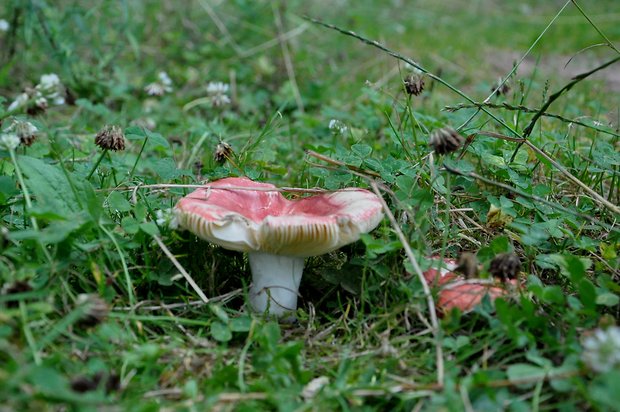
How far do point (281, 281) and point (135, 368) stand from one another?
53cm

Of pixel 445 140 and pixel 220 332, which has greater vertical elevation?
pixel 445 140

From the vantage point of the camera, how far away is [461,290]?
1.89 m

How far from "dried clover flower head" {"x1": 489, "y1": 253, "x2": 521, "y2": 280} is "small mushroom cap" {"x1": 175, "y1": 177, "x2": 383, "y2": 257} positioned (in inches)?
14.3

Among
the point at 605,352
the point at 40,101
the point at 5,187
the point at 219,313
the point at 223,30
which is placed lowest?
the point at 219,313

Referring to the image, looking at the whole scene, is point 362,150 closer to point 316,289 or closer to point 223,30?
point 316,289

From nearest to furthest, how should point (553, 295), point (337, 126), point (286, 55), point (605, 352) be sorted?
point (605, 352)
point (553, 295)
point (337, 126)
point (286, 55)

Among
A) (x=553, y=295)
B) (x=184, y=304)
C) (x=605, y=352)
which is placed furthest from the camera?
(x=184, y=304)

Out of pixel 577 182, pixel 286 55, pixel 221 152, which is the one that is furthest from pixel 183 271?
pixel 286 55

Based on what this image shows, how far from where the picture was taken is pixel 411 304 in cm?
185

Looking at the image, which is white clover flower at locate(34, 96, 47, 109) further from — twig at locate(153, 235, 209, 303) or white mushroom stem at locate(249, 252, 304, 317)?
white mushroom stem at locate(249, 252, 304, 317)

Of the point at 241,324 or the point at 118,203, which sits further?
the point at 118,203

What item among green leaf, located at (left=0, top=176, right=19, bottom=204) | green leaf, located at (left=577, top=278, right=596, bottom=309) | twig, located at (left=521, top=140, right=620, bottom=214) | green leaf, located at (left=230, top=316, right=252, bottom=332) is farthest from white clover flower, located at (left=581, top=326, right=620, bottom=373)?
green leaf, located at (left=0, top=176, right=19, bottom=204)

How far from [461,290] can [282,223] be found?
0.59m

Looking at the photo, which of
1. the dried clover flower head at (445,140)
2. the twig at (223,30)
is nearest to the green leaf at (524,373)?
the dried clover flower head at (445,140)
